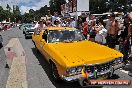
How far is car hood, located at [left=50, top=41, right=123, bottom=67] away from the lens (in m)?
7.22

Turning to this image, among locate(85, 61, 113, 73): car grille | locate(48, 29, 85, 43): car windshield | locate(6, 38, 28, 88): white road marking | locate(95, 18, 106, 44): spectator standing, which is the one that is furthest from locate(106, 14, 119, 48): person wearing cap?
locate(85, 61, 113, 73): car grille

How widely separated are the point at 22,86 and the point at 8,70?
8.05 ft

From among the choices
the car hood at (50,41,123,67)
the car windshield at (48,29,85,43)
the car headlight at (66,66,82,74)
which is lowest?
the car headlight at (66,66,82,74)

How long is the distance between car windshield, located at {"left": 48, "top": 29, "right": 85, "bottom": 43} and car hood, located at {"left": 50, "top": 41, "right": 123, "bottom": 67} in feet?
1.43

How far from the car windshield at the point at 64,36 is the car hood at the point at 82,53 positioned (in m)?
0.44

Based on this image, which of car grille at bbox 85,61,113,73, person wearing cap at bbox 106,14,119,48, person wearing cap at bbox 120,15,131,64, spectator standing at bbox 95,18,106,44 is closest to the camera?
car grille at bbox 85,61,113,73

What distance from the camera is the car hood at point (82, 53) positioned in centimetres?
722

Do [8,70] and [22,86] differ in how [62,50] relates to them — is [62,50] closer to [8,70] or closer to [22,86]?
[22,86]

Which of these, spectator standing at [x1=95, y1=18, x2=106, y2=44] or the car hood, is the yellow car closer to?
the car hood

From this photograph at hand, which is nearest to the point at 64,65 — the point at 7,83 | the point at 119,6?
the point at 7,83

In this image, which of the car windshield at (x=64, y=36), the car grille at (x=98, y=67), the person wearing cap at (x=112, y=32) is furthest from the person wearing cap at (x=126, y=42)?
the car grille at (x=98, y=67)

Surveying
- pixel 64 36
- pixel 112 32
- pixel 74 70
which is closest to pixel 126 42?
pixel 112 32

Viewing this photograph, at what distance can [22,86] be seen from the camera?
796 centimetres

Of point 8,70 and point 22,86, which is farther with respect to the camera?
point 8,70
